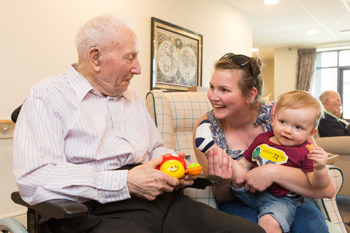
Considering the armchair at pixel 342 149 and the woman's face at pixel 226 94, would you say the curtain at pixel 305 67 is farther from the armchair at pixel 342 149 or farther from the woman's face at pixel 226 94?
the woman's face at pixel 226 94

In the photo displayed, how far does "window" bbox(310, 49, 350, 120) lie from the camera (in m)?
7.81

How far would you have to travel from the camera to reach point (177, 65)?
13.4ft

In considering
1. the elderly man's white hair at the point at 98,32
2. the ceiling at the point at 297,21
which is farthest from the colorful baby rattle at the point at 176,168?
the ceiling at the point at 297,21

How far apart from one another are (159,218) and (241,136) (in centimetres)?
63

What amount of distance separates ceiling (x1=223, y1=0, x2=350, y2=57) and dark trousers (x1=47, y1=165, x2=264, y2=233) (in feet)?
14.9

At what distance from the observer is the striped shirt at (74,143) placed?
39.7 inches

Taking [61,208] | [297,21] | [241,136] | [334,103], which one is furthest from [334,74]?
[61,208]

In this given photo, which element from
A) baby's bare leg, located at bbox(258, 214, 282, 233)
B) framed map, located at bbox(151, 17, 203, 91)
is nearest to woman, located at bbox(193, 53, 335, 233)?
baby's bare leg, located at bbox(258, 214, 282, 233)

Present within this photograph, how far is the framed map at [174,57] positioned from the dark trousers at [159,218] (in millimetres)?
2585

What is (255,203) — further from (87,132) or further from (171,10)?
(171,10)

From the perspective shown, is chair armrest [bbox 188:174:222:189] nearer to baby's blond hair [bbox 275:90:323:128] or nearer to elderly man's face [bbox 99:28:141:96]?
baby's blond hair [bbox 275:90:323:128]

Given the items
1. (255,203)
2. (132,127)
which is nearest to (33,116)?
(132,127)

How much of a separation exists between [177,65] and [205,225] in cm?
315

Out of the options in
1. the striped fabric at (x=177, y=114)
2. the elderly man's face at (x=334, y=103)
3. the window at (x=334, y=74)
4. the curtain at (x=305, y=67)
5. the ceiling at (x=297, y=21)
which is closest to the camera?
the striped fabric at (x=177, y=114)
